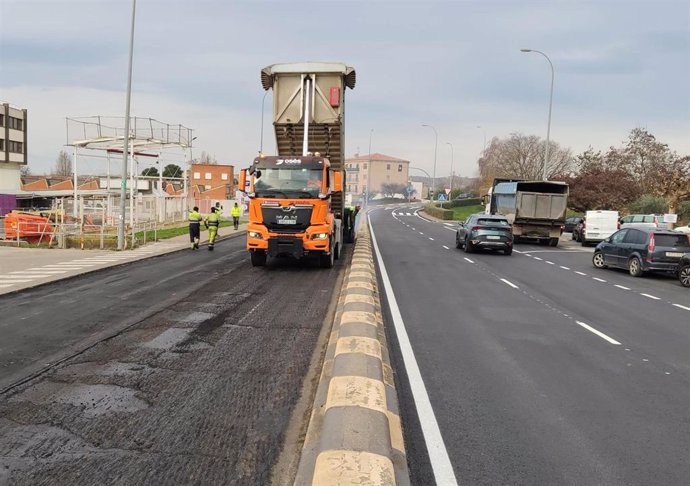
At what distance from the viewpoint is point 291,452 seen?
12.5ft

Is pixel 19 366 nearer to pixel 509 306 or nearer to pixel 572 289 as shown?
pixel 509 306

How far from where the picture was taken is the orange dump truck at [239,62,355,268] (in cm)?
1386

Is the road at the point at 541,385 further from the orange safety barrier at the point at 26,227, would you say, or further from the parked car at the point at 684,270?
the orange safety barrier at the point at 26,227

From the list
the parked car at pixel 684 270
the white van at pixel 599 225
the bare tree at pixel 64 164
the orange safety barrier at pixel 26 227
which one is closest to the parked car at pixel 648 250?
the parked car at pixel 684 270

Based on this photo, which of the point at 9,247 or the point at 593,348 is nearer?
the point at 593,348

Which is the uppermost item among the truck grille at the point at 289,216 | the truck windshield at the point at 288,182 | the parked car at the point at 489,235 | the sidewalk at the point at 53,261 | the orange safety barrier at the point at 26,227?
the truck windshield at the point at 288,182

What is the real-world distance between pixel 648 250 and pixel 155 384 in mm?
15256

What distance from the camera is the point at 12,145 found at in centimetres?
6644

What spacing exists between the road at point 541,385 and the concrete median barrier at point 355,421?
17 cm

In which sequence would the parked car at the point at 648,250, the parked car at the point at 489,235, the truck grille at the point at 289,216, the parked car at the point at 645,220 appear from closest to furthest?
the truck grille at the point at 289,216, the parked car at the point at 648,250, the parked car at the point at 489,235, the parked car at the point at 645,220

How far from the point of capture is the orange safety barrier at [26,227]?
2073cm

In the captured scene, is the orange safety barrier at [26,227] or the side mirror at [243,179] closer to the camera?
the side mirror at [243,179]

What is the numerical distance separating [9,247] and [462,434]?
2050 centimetres

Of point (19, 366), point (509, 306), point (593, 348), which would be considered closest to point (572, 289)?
point (509, 306)
